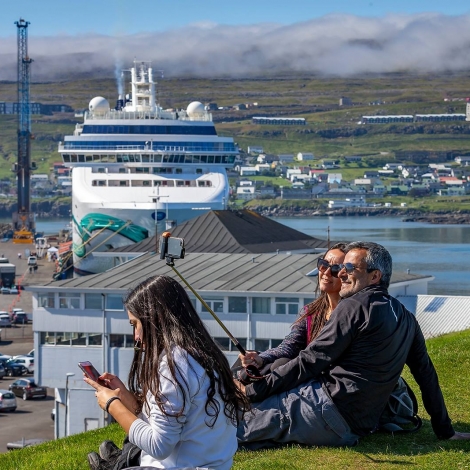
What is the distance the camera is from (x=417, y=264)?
7100cm

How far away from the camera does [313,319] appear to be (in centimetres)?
696

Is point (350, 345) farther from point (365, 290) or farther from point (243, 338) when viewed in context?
point (243, 338)

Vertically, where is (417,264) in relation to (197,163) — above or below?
below

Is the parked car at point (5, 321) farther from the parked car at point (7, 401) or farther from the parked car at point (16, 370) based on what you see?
the parked car at point (7, 401)

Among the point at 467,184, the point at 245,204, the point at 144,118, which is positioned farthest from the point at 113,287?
the point at 467,184

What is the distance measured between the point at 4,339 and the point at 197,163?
15633mm

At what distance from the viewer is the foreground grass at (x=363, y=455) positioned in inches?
240

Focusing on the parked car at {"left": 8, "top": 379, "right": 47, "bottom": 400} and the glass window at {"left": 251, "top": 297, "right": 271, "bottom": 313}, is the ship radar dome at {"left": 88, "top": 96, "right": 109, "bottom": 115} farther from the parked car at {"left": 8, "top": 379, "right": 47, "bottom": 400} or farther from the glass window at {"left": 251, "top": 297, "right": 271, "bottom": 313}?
the glass window at {"left": 251, "top": 297, "right": 271, "bottom": 313}

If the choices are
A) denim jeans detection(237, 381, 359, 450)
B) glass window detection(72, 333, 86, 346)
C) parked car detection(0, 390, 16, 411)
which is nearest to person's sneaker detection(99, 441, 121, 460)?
denim jeans detection(237, 381, 359, 450)

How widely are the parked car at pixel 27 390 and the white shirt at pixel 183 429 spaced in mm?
23111

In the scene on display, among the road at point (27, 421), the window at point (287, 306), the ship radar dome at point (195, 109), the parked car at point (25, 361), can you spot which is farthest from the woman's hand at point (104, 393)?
the ship radar dome at point (195, 109)

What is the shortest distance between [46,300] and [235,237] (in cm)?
1271

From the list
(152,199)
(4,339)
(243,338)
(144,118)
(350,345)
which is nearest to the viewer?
(350,345)

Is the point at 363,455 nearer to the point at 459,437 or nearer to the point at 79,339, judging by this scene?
the point at 459,437
